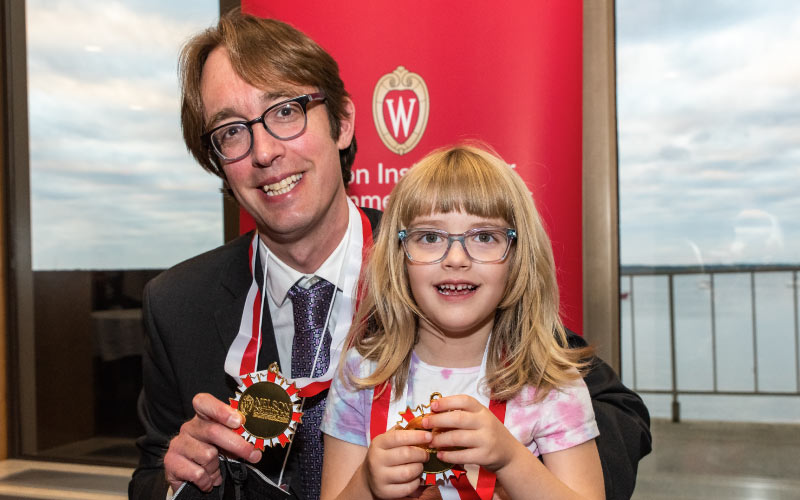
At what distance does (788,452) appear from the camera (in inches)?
123

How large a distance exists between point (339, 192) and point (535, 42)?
0.72m

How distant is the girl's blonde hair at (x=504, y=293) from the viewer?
1.48 m

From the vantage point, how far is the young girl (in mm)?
1436

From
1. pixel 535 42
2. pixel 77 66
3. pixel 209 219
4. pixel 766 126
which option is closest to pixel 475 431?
pixel 535 42

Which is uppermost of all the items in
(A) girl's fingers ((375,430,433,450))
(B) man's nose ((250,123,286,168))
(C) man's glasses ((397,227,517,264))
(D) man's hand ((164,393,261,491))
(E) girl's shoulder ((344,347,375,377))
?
(B) man's nose ((250,123,286,168))

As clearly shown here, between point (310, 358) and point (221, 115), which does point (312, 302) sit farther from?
point (221, 115)

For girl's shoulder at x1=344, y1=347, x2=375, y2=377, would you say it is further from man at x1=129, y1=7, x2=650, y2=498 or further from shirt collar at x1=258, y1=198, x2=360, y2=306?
shirt collar at x1=258, y1=198, x2=360, y2=306

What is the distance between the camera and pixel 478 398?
4.94 feet

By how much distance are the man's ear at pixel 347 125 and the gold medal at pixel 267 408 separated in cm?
79

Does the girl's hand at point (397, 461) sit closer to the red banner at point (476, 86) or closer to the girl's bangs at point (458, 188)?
the girl's bangs at point (458, 188)

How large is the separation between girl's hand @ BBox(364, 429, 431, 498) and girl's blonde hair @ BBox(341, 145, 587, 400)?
0.29 meters

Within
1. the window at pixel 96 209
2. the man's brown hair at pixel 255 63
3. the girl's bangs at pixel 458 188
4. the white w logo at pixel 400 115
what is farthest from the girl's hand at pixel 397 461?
the window at pixel 96 209

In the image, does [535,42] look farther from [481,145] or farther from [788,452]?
[788,452]

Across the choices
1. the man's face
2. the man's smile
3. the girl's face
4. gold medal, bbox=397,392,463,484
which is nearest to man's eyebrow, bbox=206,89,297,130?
the man's face
